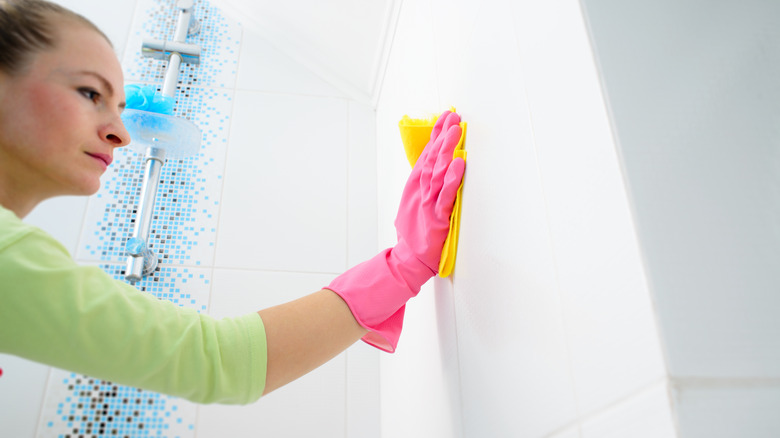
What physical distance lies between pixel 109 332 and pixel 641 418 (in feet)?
1.47

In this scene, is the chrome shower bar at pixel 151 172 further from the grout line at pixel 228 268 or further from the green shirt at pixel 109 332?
the green shirt at pixel 109 332

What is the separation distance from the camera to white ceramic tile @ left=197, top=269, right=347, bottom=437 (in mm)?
1187

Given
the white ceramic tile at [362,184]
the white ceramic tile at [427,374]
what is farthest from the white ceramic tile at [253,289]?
the white ceramic tile at [427,374]

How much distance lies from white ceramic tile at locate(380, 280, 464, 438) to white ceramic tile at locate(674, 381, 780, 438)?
1.39ft

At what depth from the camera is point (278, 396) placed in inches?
48.1

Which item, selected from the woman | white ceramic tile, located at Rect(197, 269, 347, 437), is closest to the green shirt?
the woman

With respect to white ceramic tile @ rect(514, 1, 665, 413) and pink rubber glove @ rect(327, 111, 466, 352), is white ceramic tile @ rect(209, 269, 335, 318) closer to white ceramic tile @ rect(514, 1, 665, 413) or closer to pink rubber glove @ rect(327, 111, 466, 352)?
pink rubber glove @ rect(327, 111, 466, 352)

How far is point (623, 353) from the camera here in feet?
1.29

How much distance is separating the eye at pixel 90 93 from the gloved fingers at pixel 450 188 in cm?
44

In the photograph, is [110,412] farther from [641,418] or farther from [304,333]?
[641,418]

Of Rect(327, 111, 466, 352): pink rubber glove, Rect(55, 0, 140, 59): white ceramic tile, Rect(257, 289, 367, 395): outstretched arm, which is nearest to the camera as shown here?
Rect(257, 289, 367, 395): outstretched arm

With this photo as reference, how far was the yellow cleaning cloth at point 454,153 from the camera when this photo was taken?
76 centimetres

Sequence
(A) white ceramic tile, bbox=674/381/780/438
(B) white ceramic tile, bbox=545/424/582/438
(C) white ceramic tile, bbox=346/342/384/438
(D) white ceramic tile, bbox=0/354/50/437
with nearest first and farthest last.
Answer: (A) white ceramic tile, bbox=674/381/780/438, (B) white ceramic tile, bbox=545/424/582/438, (D) white ceramic tile, bbox=0/354/50/437, (C) white ceramic tile, bbox=346/342/384/438

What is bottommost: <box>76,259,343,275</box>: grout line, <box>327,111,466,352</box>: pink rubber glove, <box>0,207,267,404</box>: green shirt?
<box>0,207,267,404</box>: green shirt
